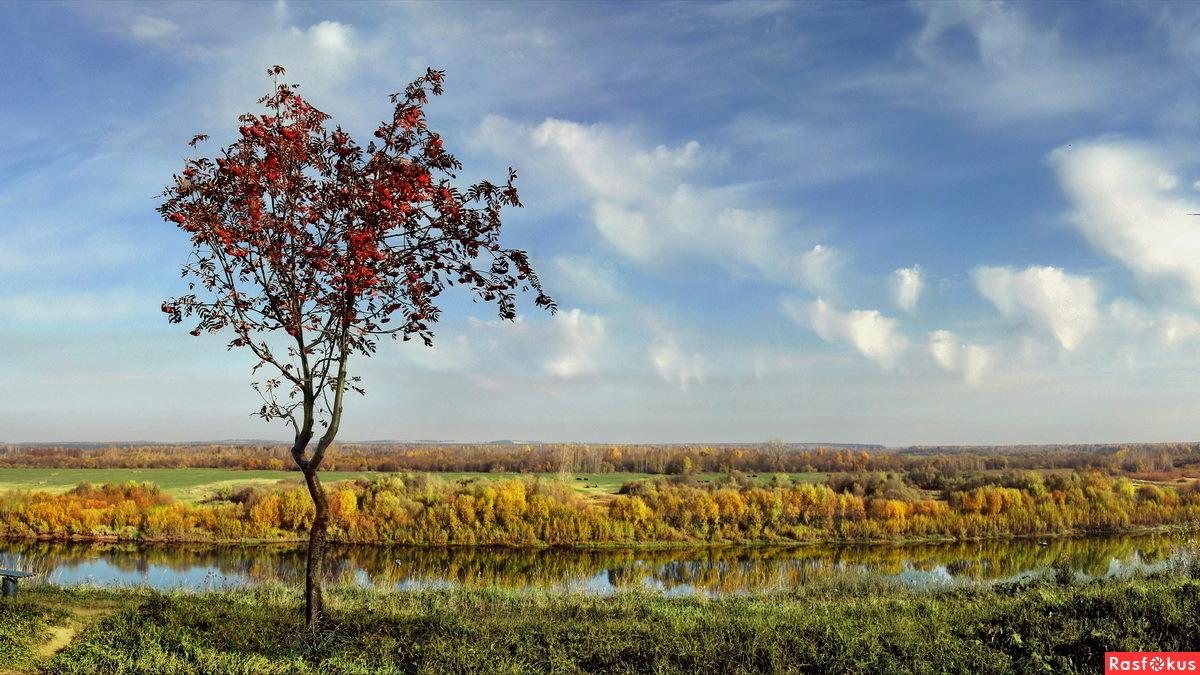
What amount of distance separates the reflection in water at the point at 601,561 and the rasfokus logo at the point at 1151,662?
26.0 meters

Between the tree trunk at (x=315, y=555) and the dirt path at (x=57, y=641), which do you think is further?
the tree trunk at (x=315, y=555)

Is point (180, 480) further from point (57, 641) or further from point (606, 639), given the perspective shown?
point (606, 639)

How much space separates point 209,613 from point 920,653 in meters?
9.64

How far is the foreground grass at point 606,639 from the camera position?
8031 mm

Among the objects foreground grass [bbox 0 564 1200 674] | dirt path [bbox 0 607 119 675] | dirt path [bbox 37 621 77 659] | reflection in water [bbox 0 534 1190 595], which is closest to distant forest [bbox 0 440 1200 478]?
reflection in water [bbox 0 534 1190 595]

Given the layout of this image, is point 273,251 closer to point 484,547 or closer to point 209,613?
point 209,613

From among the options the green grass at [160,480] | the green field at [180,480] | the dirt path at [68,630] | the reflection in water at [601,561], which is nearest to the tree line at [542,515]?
the reflection in water at [601,561]

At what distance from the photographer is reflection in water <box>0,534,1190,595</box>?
37.2 m

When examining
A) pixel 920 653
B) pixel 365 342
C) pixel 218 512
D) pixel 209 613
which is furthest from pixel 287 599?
pixel 218 512

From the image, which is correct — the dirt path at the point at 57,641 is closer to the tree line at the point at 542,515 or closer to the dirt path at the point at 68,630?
the dirt path at the point at 68,630

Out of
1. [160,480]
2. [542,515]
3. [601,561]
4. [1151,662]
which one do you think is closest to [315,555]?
[1151,662]

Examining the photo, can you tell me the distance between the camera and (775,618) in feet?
35.8

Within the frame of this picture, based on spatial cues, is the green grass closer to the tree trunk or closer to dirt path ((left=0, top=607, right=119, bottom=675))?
dirt path ((left=0, top=607, right=119, bottom=675))

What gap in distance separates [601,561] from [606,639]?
39.9 m
